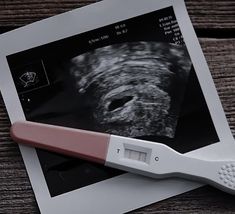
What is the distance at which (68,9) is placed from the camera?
62 cm

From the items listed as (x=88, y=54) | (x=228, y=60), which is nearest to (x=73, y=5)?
Result: (x=88, y=54)

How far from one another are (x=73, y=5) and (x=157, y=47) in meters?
0.10

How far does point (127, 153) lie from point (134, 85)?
74 millimetres

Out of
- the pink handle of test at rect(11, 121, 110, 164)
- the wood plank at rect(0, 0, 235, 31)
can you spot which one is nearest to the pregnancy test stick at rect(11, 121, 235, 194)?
the pink handle of test at rect(11, 121, 110, 164)

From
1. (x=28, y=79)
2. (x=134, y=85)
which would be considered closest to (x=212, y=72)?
(x=134, y=85)

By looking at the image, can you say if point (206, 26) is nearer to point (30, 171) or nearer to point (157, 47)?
point (157, 47)

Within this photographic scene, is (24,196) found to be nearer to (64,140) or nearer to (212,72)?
(64,140)

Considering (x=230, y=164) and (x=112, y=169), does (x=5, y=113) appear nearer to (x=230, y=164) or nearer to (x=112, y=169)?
(x=112, y=169)

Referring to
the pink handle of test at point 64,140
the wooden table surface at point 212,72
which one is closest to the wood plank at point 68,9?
the wooden table surface at point 212,72

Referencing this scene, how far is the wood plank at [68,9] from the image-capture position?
2.04 ft

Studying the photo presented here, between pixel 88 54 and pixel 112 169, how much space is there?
125mm

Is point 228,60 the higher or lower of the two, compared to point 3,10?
lower

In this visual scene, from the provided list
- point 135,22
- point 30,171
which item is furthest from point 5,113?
point 135,22

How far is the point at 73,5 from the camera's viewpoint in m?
0.63
